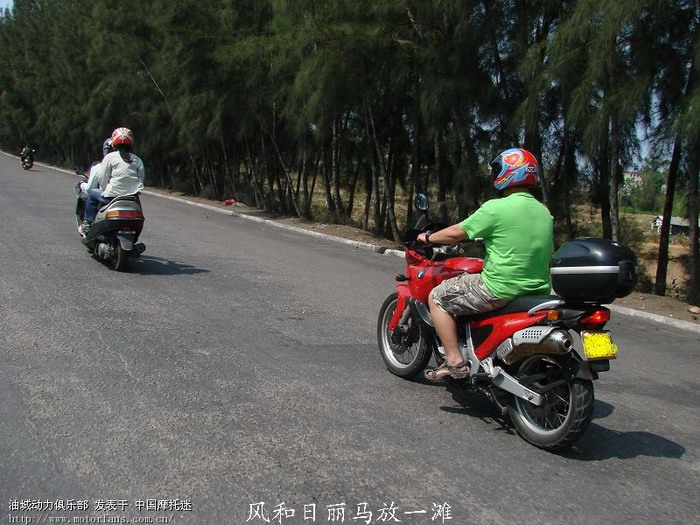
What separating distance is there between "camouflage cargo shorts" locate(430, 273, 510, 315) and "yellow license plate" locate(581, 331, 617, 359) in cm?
67

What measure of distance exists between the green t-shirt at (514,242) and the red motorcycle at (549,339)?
13cm

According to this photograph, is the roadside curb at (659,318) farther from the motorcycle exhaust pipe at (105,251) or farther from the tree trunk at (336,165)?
the tree trunk at (336,165)

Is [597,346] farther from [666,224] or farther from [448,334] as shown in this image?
[666,224]

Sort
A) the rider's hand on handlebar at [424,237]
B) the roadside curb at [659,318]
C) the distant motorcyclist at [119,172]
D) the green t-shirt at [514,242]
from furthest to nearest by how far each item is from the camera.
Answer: the distant motorcyclist at [119,172] < the roadside curb at [659,318] < the rider's hand on handlebar at [424,237] < the green t-shirt at [514,242]

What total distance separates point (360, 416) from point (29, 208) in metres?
13.5

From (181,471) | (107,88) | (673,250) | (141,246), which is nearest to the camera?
(181,471)

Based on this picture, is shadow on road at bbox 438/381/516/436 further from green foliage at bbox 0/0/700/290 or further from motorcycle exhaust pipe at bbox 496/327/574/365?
green foliage at bbox 0/0/700/290

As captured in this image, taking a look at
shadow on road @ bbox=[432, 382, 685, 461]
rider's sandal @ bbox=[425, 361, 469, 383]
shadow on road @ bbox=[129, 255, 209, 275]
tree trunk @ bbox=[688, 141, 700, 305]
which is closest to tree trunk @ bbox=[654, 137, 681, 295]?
tree trunk @ bbox=[688, 141, 700, 305]

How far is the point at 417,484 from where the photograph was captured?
11.5 feet

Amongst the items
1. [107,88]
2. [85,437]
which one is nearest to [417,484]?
[85,437]

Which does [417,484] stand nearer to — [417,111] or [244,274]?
[244,274]

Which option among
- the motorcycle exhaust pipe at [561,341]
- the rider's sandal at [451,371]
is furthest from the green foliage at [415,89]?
the motorcycle exhaust pipe at [561,341]

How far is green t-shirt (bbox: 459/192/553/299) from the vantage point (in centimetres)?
429

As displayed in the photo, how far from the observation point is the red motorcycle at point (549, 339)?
12.5 feet
